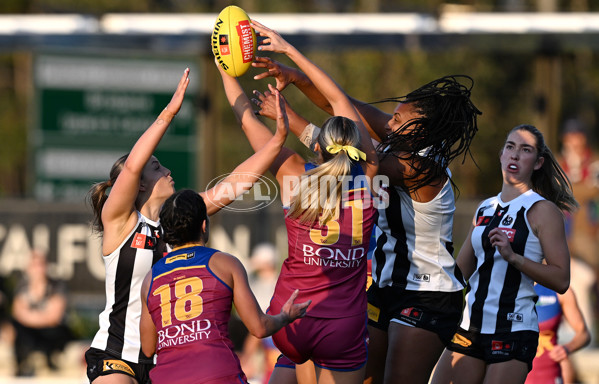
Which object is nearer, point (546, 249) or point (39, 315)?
point (546, 249)

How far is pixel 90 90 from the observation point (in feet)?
42.7

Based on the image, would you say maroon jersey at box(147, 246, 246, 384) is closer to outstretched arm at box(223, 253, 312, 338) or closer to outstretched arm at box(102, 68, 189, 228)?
outstretched arm at box(223, 253, 312, 338)

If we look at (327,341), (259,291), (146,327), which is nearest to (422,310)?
(327,341)

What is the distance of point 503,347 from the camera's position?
5184 mm

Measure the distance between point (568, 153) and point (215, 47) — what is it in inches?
300

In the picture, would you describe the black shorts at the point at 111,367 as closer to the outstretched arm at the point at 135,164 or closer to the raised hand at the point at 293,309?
the outstretched arm at the point at 135,164

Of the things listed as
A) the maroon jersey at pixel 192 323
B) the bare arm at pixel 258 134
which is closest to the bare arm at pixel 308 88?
the bare arm at pixel 258 134

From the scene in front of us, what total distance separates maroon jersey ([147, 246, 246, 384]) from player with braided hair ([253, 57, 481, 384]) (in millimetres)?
1233

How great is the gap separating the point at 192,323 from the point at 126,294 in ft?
2.96

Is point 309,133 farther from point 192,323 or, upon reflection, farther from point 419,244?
point 192,323

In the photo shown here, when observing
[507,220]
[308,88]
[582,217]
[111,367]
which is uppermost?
[308,88]

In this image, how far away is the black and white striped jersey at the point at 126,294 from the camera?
4.91 meters

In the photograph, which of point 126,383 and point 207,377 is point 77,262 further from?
point 207,377

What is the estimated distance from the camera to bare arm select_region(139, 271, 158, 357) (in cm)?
439
